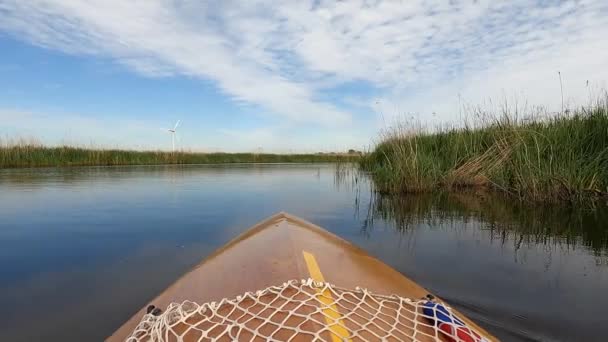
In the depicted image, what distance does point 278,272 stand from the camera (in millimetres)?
1520

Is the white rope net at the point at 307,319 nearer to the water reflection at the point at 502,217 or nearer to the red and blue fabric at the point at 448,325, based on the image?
the red and blue fabric at the point at 448,325

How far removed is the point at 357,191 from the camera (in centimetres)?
791

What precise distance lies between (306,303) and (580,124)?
659cm

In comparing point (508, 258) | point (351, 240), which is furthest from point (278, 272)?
point (508, 258)

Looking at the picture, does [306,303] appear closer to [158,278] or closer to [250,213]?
[158,278]

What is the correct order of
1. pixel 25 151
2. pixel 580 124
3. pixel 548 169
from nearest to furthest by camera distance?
pixel 548 169, pixel 580 124, pixel 25 151

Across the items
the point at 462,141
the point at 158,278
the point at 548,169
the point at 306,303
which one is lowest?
the point at 158,278

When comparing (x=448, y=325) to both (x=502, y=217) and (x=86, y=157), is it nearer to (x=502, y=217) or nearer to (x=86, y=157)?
(x=502, y=217)

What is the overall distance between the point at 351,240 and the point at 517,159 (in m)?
3.76

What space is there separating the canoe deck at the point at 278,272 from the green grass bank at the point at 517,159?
15.7ft

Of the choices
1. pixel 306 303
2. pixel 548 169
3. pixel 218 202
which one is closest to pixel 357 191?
pixel 218 202

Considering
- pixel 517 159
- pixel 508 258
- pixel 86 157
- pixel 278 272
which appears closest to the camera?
pixel 278 272

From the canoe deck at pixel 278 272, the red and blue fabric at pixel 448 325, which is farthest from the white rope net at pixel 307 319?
the canoe deck at pixel 278 272

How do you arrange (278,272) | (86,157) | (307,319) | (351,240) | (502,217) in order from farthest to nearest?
(86,157), (502,217), (351,240), (278,272), (307,319)
